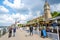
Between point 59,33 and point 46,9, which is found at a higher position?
point 46,9

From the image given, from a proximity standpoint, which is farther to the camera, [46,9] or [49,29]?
[46,9]

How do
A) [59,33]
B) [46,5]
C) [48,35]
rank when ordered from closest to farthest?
[59,33], [48,35], [46,5]

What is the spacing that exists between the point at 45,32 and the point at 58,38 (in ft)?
13.6

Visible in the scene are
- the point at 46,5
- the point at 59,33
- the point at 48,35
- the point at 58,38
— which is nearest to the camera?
the point at 58,38

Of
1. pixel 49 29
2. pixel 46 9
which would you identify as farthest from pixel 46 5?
pixel 49 29

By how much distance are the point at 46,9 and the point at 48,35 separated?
59.0m

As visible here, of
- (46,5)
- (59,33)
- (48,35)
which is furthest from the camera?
(46,5)

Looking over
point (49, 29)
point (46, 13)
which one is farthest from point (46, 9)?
point (49, 29)

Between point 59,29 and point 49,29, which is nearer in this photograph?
point 59,29

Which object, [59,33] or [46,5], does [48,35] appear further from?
[46,5]

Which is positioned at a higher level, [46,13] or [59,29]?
[46,13]

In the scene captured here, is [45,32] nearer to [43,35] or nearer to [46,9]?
[43,35]

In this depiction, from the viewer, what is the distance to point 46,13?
74.6m

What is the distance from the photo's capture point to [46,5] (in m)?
70.8
